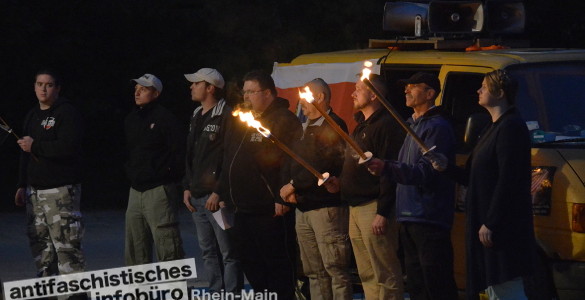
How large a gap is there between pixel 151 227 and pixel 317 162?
6.51 ft

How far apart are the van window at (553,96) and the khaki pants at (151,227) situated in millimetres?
3088

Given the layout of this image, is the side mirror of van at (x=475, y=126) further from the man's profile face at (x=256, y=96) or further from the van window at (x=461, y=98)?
the man's profile face at (x=256, y=96)

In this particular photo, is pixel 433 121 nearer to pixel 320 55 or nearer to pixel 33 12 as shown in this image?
pixel 320 55

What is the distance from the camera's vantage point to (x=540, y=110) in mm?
9070

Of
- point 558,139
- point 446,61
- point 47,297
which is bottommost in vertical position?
point 47,297

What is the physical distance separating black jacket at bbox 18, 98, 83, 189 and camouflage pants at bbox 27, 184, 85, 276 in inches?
3.3

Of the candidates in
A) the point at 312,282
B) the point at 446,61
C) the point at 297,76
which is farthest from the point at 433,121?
the point at 297,76

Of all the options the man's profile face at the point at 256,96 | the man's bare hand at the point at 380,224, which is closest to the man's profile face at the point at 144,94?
the man's profile face at the point at 256,96

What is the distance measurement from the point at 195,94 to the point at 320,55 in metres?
1.07

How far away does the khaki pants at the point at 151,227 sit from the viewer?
35.2 feet

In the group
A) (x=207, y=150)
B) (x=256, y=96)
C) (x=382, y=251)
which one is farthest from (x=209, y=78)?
(x=382, y=251)

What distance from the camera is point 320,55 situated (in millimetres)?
11078

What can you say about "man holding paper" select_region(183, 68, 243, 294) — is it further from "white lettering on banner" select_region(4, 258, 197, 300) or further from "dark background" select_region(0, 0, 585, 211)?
"dark background" select_region(0, 0, 585, 211)

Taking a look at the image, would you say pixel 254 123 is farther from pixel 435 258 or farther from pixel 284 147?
pixel 435 258
